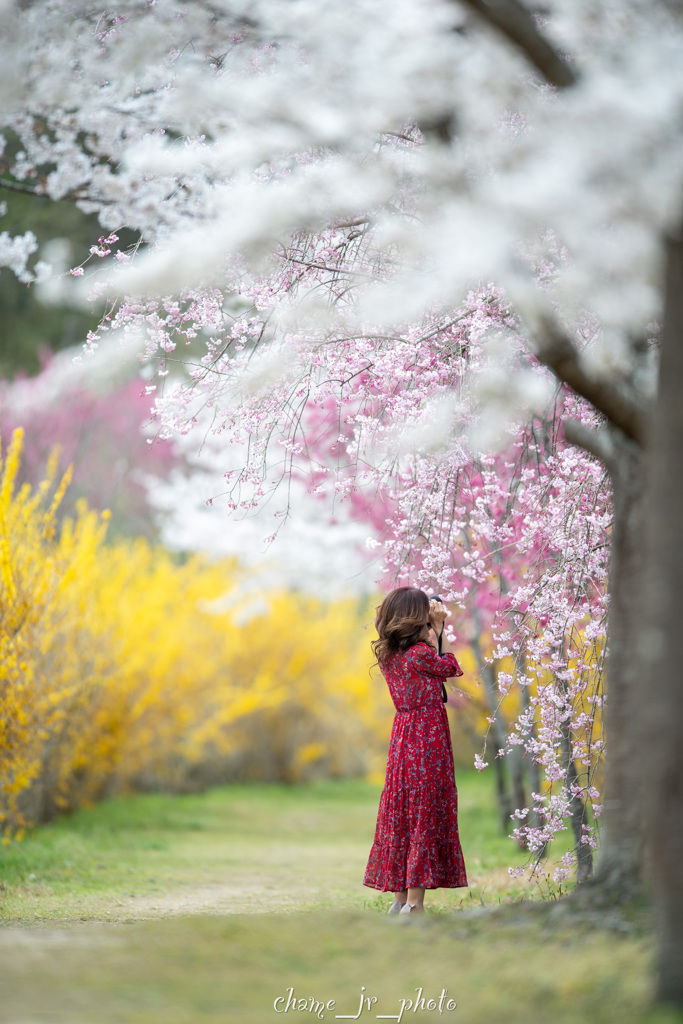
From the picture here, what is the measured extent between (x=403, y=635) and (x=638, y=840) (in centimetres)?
157

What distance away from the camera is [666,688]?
95.7 inches

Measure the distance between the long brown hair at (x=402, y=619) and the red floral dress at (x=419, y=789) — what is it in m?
0.05

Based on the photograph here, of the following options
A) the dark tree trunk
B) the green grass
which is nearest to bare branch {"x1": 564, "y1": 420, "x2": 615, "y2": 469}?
the dark tree trunk

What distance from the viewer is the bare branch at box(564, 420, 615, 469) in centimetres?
337

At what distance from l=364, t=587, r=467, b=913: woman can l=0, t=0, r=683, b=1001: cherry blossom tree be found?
2.03 ft

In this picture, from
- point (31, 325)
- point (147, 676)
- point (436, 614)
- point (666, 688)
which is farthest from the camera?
point (31, 325)

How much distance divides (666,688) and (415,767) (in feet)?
6.98

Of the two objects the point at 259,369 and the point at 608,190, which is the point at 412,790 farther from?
the point at 608,190

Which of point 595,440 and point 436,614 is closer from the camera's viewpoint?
point 595,440

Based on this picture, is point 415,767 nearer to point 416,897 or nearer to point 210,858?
point 416,897

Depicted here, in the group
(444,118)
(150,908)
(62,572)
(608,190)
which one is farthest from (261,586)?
(608,190)

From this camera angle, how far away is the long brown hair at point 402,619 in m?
4.37

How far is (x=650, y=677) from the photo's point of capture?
8.09 ft

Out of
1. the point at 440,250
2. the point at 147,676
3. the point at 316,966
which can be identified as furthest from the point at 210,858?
the point at 440,250
